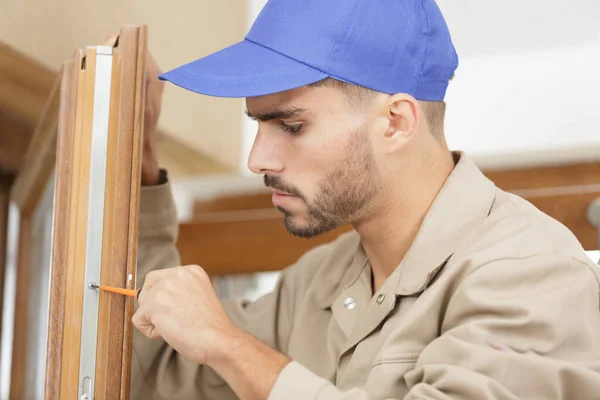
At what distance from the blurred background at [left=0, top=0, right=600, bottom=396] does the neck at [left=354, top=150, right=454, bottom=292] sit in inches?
22.9

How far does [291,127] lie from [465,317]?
0.35m

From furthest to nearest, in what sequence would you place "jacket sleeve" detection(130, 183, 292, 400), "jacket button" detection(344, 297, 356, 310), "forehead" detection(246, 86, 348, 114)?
"jacket sleeve" detection(130, 183, 292, 400) < "jacket button" detection(344, 297, 356, 310) < "forehead" detection(246, 86, 348, 114)

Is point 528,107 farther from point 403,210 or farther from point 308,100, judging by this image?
point 308,100

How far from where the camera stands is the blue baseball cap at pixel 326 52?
1108 mm

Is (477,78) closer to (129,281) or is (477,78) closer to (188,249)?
(188,249)

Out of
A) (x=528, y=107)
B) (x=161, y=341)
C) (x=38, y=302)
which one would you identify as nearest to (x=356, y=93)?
(x=161, y=341)

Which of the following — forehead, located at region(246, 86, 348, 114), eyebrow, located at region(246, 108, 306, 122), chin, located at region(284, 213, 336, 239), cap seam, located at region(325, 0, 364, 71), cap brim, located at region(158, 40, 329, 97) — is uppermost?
cap seam, located at region(325, 0, 364, 71)

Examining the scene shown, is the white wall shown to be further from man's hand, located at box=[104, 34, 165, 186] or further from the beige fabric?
man's hand, located at box=[104, 34, 165, 186]

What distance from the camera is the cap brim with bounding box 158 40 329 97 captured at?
3.57 ft

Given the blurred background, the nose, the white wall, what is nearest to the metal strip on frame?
the nose

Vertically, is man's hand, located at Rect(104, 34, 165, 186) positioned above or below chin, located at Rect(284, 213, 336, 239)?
above

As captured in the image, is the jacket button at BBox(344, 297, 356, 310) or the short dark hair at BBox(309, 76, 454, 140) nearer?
the short dark hair at BBox(309, 76, 454, 140)

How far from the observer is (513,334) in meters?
0.96

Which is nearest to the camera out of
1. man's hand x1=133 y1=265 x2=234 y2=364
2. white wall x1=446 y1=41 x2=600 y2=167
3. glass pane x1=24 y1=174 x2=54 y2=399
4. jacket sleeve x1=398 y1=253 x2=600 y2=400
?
jacket sleeve x1=398 y1=253 x2=600 y2=400
